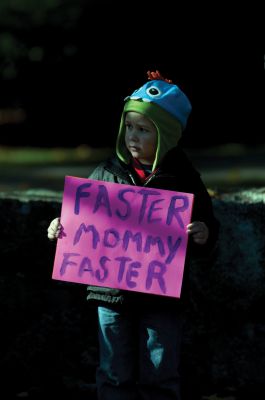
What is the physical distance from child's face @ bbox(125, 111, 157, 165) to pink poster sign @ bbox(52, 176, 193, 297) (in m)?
0.14

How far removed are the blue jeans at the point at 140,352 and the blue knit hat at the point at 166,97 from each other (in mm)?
745

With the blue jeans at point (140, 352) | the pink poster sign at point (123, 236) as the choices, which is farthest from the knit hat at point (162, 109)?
the blue jeans at point (140, 352)

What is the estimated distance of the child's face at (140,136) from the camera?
3561mm

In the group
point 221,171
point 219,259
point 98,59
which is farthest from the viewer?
point 98,59

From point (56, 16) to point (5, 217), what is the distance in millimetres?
8360

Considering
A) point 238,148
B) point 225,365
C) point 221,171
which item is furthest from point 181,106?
point 238,148

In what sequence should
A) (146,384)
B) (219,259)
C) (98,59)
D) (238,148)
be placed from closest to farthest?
(146,384) → (219,259) → (238,148) → (98,59)

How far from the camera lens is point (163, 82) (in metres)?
3.65

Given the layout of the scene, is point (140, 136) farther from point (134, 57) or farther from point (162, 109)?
point (134, 57)

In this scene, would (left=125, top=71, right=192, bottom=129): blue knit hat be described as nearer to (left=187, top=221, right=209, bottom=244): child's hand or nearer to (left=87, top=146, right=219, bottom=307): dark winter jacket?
(left=87, top=146, right=219, bottom=307): dark winter jacket

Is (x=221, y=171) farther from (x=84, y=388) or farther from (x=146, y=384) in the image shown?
(x=146, y=384)

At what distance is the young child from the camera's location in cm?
357

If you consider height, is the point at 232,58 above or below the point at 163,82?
above

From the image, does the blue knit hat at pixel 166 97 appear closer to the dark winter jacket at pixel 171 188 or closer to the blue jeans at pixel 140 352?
the dark winter jacket at pixel 171 188
